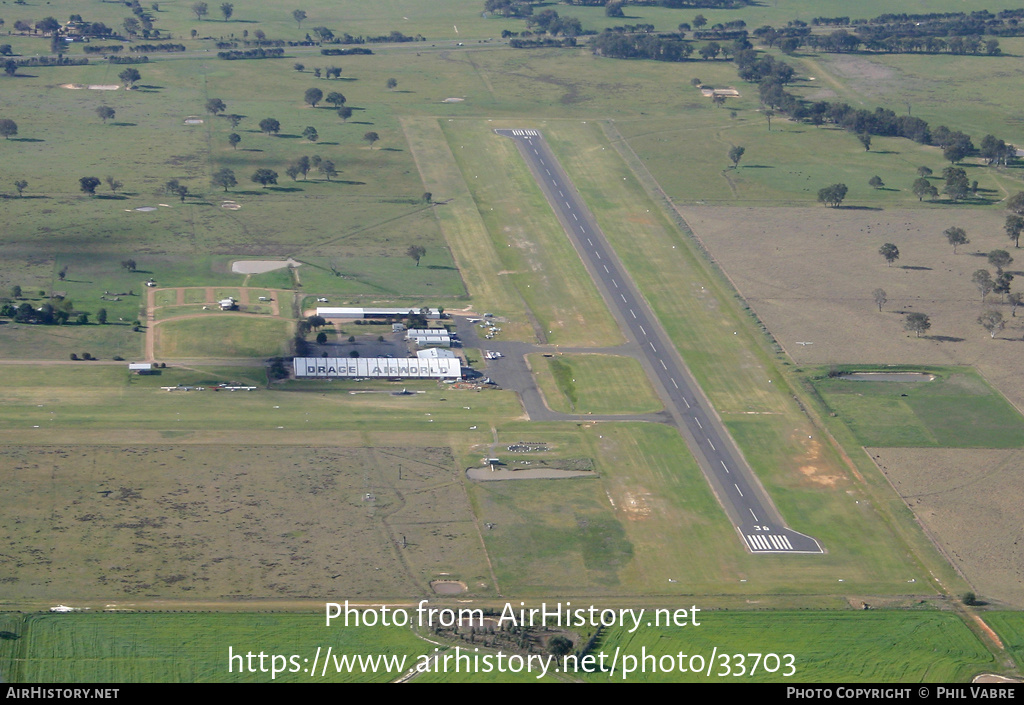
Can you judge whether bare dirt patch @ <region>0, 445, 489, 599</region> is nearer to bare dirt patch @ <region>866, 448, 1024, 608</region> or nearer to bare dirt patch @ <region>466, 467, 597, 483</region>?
bare dirt patch @ <region>466, 467, 597, 483</region>

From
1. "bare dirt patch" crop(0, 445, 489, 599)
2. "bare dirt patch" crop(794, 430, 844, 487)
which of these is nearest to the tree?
"bare dirt patch" crop(0, 445, 489, 599)

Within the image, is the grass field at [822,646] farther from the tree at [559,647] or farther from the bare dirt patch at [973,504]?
the bare dirt patch at [973,504]

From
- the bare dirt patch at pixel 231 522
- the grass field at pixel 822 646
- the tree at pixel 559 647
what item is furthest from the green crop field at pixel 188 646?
the grass field at pixel 822 646

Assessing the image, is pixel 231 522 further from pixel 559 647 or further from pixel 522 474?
pixel 559 647

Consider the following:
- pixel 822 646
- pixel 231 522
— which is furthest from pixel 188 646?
pixel 822 646

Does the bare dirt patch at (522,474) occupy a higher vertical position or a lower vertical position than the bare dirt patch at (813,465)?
higher

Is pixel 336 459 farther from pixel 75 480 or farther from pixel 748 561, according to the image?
pixel 748 561
